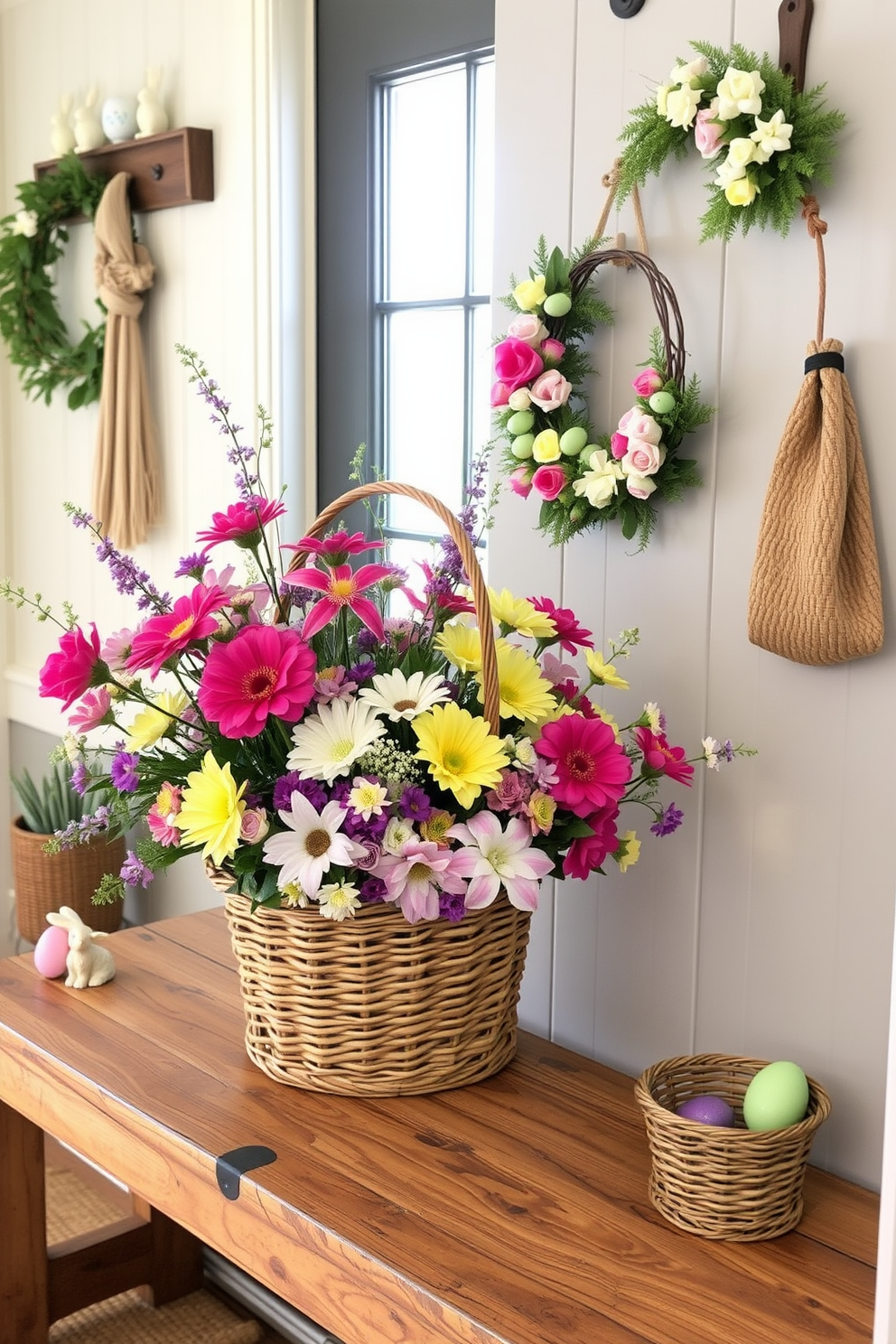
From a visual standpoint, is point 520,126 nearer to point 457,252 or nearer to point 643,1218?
point 457,252

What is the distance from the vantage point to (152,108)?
2197 mm

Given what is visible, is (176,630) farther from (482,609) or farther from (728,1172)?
(728,1172)

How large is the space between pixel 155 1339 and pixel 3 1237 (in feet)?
1.37

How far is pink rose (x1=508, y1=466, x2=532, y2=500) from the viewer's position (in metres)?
1.34

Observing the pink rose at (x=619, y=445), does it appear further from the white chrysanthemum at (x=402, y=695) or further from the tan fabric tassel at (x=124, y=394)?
the tan fabric tassel at (x=124, y=394)

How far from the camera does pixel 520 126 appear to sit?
1.39m

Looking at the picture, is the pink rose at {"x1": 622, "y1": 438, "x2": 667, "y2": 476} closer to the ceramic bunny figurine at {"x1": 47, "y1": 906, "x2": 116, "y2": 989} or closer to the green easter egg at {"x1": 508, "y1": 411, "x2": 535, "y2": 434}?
the green easter egg at {"x1": 508, "y1": 411, "x2": 535, "y2": 434}

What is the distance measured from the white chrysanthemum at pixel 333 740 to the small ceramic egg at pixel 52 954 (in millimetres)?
556

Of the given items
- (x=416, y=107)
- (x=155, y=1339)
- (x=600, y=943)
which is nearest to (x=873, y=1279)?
(x=600, y=943)

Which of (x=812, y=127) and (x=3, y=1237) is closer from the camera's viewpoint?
(x=812, y=127)

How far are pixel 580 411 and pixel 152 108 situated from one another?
1.25m

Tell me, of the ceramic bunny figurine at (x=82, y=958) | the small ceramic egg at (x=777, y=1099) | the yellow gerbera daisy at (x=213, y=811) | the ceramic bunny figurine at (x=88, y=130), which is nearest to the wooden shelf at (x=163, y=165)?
the ceramic bunny figurine at (x=88, y=130)

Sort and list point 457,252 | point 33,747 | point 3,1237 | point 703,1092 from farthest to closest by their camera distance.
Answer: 1. point 33,747
2. point 457,252
3. point 3,1237
4. point 703,1092

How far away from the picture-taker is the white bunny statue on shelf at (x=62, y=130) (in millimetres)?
2400
